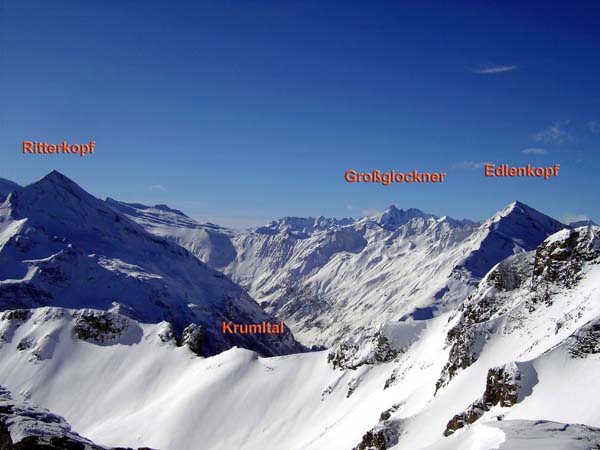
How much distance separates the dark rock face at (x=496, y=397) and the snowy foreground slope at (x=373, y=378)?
0.09 metres

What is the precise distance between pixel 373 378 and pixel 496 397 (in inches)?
1570

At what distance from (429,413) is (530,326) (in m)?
16.0

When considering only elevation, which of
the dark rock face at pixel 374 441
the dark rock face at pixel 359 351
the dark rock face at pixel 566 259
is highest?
the dark rock face at pixel 566 259

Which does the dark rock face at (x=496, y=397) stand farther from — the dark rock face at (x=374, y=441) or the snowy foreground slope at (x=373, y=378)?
the dark rock face at (x=374, y=441)

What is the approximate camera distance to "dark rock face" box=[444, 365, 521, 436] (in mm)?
40562

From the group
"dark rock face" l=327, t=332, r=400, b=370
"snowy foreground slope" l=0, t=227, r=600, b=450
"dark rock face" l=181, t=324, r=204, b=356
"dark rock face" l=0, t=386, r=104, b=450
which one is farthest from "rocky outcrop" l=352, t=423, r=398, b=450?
"dark rock face" l=181, t=324, r=204, b=356

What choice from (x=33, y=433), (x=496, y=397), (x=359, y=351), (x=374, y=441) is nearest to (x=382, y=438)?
(x=374, y=441)

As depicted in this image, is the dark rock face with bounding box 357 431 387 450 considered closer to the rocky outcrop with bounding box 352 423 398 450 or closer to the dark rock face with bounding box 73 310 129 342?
the rocky outcrop with bounding box 352 423 398 450

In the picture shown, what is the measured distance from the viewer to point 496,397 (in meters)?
41.8

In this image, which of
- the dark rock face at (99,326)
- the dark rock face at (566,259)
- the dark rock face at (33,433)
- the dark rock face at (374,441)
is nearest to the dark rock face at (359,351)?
the dark rock face at (566,259)

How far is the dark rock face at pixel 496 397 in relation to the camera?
4056 cm

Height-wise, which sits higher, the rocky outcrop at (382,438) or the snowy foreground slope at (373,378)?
the snowy foreground slope at (373,378)

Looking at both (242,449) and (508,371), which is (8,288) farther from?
(508,371)

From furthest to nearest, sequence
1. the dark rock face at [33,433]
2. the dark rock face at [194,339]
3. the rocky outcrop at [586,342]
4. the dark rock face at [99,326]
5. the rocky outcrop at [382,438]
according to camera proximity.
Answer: the dark rock face at [99,326] < the dark rock face at [194,339] < the rocky outcrop at [382,438] < the rocky outcrop at [586,342] < the dark rock face at [33,433]
